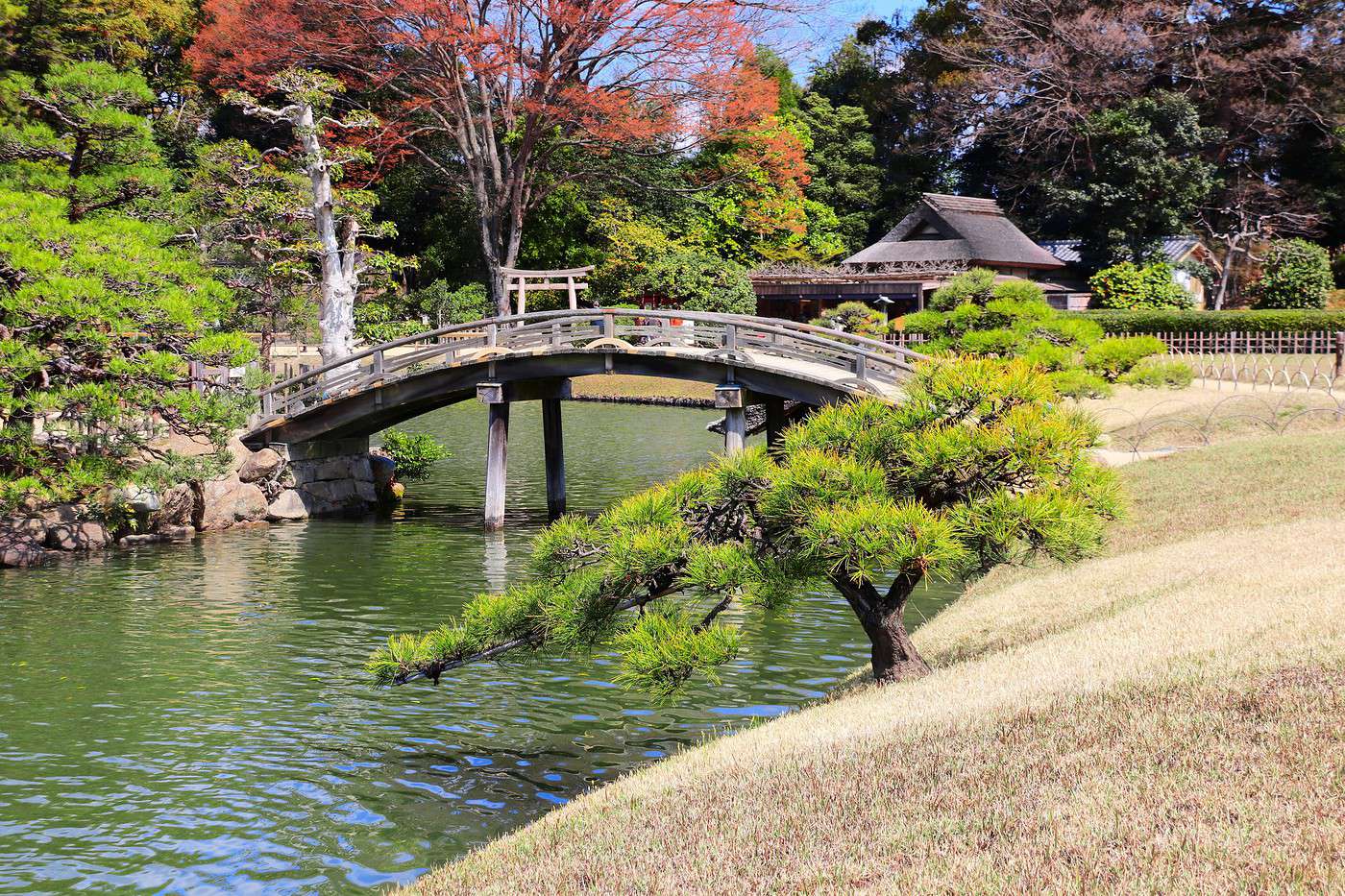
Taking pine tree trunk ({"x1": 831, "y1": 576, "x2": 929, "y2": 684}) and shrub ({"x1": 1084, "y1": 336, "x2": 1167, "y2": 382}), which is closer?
pine tree trunk ({"x1": 831, "y1": 576, "x2": 929, "y2": 684})

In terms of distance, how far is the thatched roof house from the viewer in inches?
1722

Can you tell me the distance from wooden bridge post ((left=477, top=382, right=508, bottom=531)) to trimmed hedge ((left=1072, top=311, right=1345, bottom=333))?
22.0 m

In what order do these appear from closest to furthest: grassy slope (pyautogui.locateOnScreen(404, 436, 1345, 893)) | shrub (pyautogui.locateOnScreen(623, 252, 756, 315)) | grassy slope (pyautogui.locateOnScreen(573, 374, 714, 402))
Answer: grassy slope (pyautogui.locateOnScreen(404, 436, 1345, 893)) < shrub (pyautogui.locateOnScreen(623, 252, 756, 315)) < grassy slope (pyautogui.locateOnScreen(573, 374, 714, 402))

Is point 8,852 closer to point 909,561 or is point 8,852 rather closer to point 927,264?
point 909,561

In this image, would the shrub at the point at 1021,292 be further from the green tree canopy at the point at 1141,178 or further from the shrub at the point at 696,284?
the green tree canopy at the point at 1141,178

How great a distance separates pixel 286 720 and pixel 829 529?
→ 5752mm

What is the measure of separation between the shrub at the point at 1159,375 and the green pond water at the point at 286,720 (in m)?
8.64

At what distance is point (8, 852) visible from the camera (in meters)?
8.62

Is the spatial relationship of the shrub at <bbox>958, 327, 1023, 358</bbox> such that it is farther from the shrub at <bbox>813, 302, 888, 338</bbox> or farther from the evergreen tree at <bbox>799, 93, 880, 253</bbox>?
the evergreen tree at <bbox>799, 93, 880, 253</bbox>

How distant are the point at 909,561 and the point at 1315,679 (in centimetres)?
285

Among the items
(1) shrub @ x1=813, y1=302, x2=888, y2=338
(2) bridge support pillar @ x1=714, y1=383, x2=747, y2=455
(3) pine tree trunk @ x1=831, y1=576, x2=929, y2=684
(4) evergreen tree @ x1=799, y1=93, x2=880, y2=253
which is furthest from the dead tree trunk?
(4) evergreen tree @ x1=799, y1=93, x2=880, y2=253

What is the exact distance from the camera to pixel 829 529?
9016 millimetres

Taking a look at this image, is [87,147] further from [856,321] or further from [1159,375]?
[856,321]

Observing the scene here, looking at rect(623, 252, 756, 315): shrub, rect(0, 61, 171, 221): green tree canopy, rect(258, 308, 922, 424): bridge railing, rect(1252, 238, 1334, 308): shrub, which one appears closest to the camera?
rect(258, 308, 922, 424): bridge railing
